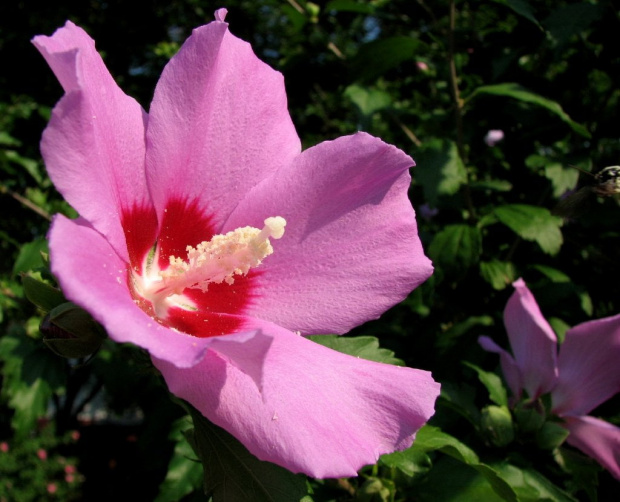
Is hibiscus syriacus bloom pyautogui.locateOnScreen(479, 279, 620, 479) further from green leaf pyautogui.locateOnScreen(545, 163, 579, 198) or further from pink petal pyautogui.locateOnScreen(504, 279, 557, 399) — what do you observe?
green leaf pyautogui.locateOnScreen(545, 163, 579, 198)

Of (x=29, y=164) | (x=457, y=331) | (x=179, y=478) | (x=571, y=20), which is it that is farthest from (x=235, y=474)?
(x=29, y=164)

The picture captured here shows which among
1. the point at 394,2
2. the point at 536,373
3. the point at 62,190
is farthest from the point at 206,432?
the point at 394,2

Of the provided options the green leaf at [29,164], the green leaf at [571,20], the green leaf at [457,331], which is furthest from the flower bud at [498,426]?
the green leaf at [29,164]

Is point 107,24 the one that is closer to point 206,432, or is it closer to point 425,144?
point 425,144

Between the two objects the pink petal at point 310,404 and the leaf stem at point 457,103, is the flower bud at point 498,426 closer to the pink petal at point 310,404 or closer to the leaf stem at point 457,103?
the pink petal at point 310,404

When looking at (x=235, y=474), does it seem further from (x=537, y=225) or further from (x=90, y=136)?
(x=537, y=225)

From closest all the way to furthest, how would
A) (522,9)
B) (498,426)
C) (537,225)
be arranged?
(498,426) < (522,9) < (537,225)

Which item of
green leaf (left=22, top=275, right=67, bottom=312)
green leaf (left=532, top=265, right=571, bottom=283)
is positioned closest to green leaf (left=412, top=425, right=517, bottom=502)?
green leaf (left=22, top=275, right=67, bottom=312)
